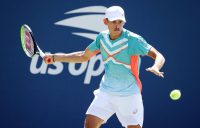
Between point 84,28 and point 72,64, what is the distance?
0.52 m

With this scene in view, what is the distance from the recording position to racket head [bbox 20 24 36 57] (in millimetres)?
7031

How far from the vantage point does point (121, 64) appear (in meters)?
6.55

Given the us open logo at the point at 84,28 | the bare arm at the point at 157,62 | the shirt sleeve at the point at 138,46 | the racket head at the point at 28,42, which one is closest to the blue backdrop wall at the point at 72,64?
the us open logo at the point at 84,28

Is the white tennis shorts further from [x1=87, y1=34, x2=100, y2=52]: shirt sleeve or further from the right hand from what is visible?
the right hand

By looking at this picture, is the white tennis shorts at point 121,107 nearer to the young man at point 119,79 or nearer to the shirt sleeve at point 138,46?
the young man at point 119,79

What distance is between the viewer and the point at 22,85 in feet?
28.1

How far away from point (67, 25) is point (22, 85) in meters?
1.02

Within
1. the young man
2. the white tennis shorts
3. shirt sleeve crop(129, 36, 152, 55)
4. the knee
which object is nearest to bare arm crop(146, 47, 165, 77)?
shirt sleeve crop(129, 36, 152, 55)

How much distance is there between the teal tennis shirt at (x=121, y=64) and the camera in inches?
257

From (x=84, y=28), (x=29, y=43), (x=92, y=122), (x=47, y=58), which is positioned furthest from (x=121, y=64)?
(x=84, y=28)

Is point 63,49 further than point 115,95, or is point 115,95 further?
point 63,49

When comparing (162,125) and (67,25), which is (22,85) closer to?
Answer: (67,25)
